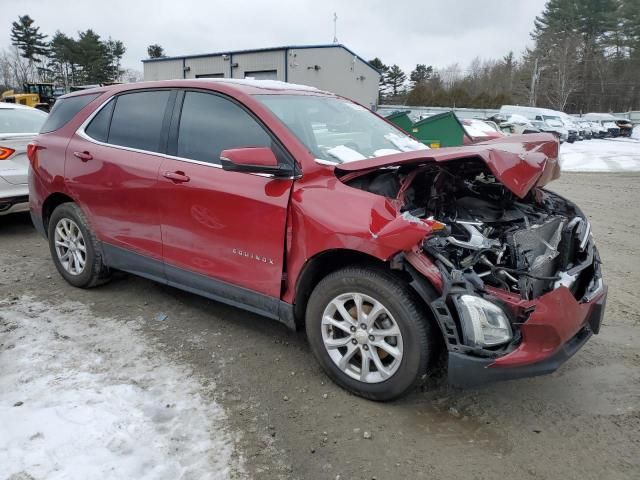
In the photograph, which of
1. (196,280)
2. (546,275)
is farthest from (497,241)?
(196,280)

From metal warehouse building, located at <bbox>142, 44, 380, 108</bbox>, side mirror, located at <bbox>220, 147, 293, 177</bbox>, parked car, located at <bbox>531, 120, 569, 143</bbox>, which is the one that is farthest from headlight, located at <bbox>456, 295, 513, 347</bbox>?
parked car, located at <bbox>531, 120, 569, 143</bbox>

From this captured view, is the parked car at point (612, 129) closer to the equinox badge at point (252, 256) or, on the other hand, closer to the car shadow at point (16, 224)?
the car shadow at point (16, 224)

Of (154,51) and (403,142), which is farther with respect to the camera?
(154,51)

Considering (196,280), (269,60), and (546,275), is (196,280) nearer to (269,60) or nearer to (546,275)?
(546,275)

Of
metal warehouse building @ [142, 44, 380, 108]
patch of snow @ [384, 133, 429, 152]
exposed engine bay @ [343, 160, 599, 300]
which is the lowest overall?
exposed engine bay @ [343, 160, 599, 300]

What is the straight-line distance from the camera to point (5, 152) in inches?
232

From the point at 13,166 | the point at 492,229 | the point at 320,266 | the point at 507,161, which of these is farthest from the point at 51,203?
the point at 507,161

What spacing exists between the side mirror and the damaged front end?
1.40 ft

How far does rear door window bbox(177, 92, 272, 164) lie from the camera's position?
319cm

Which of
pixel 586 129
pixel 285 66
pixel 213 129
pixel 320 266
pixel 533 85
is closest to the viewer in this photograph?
pixel 320 266

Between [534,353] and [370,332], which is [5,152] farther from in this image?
[534,353]

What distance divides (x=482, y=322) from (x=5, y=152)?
5.89m

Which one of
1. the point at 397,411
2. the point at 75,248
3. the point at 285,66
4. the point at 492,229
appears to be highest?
the point at 285,66

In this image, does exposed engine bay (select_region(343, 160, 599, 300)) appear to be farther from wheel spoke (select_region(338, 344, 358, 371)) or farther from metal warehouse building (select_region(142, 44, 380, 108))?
metal warehouse building (select_region(142, 44, 380, 108))
